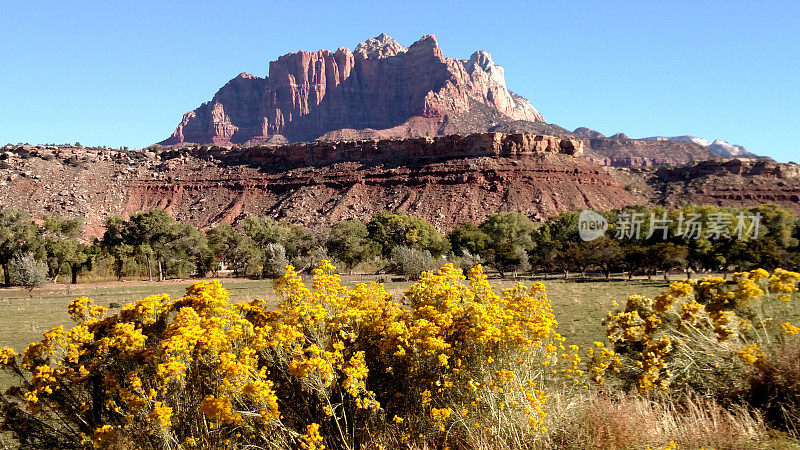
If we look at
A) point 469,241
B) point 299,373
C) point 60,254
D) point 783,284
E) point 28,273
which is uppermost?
point 783,284

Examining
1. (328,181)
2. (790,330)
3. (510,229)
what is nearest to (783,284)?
(790,330)

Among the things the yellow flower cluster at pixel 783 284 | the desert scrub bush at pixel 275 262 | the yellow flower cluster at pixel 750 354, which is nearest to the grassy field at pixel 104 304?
the desert scrub bush at pixel 275 262

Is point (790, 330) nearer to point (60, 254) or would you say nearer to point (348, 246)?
point (348, 246)

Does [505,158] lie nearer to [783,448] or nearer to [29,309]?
[29,309]

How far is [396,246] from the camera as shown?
52.3 m

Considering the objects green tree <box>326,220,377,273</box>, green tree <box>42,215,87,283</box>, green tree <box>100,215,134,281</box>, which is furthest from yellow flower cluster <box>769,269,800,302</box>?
green tree <box>100,215,134,281</box>

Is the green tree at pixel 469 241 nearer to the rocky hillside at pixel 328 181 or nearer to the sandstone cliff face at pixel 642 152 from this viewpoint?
the rocky hillside at pixel 328 181

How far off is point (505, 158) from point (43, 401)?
101 metres

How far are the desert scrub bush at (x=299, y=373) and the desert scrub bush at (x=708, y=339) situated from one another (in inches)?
82.5

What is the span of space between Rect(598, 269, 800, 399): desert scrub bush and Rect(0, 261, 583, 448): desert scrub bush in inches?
82.5

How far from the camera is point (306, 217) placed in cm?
9275

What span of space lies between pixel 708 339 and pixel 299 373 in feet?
19.1

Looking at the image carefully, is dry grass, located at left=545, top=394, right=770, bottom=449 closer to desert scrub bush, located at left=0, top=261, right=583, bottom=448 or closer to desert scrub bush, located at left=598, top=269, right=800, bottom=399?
desert scrub bush, located at left=0, top=261, right=583, bottom=448

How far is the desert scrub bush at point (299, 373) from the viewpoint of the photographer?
5.51 m
